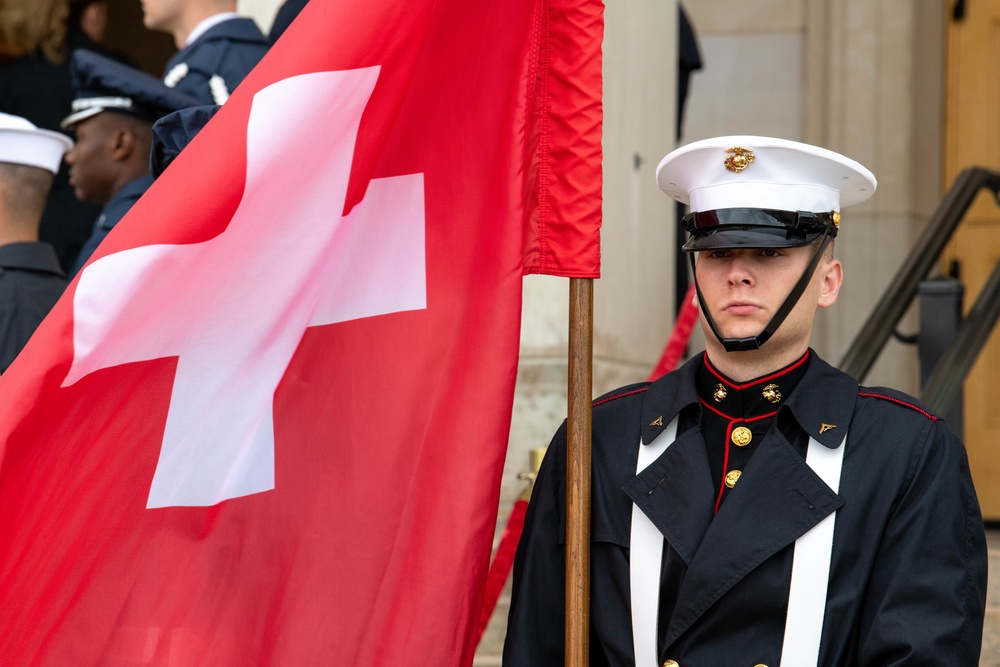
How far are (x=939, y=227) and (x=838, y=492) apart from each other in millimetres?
2686

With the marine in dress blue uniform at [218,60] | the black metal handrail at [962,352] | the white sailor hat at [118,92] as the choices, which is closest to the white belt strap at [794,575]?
the black metal handrail at [962,352]

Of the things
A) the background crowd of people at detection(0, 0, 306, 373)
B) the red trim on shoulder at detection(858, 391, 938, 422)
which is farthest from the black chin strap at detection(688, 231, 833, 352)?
the background crowd of people at detection(0, 0, 306, 373)

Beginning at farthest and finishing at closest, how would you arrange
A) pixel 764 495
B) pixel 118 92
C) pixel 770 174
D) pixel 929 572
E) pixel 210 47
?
1. pixel 210 47
2. pixel 118 92
3. pixel 770 174
4. pixel 764 495
5. pixel 929 572

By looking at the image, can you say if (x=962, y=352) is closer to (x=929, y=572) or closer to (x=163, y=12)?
(x=929, y=572)

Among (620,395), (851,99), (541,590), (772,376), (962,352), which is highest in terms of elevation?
(772,376)

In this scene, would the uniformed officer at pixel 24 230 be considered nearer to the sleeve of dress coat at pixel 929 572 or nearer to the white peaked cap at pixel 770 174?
the white peaked cap at pixel 770 174

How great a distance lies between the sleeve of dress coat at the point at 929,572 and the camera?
2.06 metres

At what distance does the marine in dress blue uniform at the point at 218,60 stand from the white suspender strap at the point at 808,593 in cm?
278

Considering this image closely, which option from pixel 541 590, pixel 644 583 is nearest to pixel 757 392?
pixel 644 583

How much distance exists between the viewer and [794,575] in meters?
2.17

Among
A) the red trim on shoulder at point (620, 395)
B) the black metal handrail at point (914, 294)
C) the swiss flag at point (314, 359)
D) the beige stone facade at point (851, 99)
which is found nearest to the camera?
the swiss flag at point (314, 359)

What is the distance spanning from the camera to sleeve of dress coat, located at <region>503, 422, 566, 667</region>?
93.6 inches

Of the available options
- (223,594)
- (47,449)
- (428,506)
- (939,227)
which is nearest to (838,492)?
(428,506)

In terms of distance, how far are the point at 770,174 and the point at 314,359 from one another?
33.5 inches
